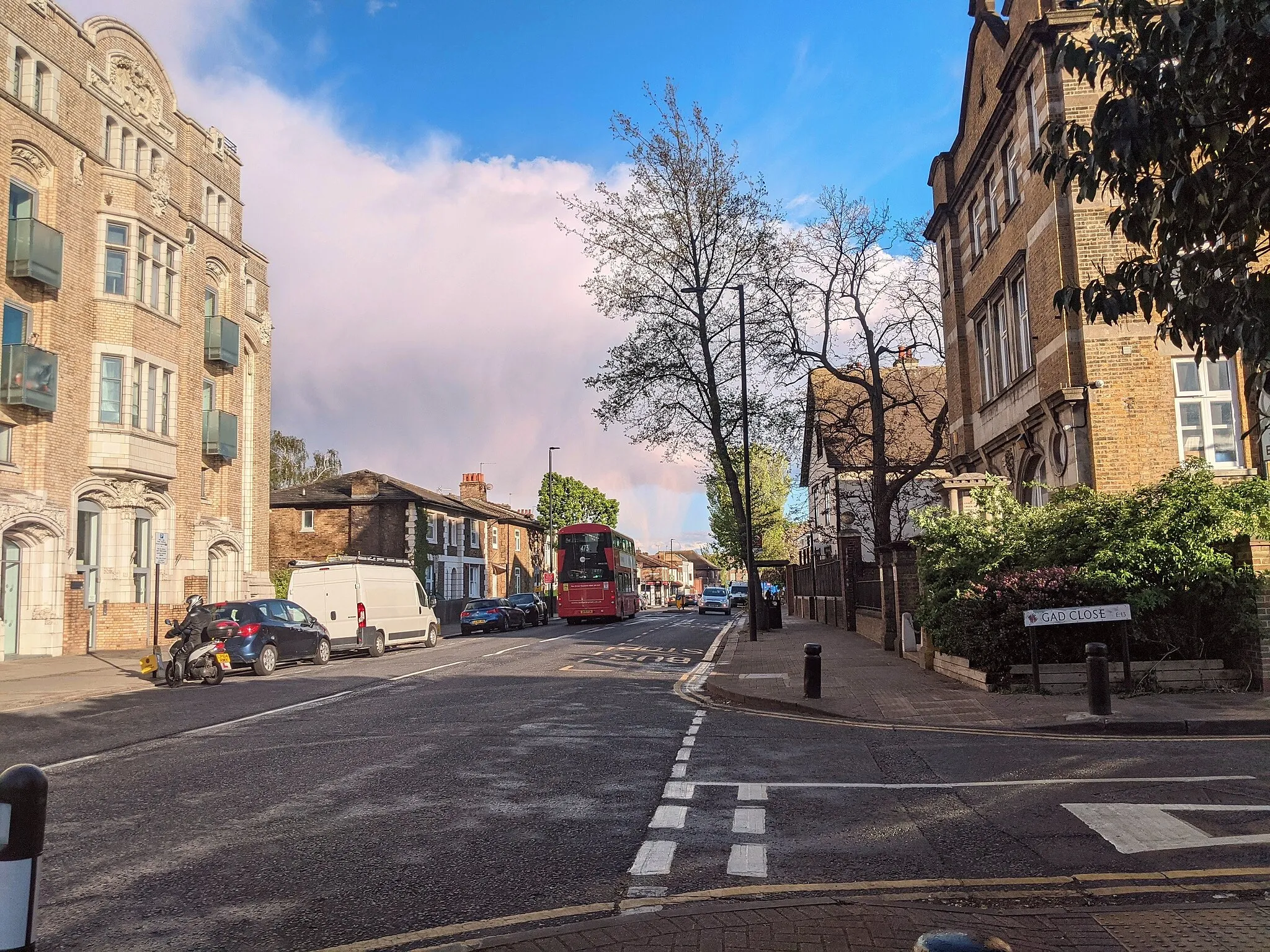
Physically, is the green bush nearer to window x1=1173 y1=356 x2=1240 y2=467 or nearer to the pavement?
the pavement

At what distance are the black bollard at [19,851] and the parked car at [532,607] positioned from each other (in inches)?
1601

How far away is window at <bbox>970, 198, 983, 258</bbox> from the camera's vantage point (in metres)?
24.2

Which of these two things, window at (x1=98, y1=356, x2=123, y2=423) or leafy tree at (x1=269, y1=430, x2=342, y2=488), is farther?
leafy tree at (x1=269, y1=430, x2=342, y2=488)

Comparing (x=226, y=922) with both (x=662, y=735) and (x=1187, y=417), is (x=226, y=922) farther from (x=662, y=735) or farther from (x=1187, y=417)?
(x=1187, y=417)

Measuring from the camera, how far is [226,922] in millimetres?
4398

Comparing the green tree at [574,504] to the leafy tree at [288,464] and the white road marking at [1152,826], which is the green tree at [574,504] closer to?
the leafy tree at [288,464]

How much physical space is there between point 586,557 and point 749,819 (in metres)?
37.2

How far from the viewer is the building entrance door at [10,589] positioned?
22.5 m

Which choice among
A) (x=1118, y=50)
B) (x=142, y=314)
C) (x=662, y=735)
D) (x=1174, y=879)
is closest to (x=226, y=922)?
(x=1174, y=879)

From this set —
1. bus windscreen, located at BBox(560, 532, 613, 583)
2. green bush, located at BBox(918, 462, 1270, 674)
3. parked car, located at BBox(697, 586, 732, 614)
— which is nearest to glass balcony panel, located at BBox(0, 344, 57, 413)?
green bush, located at BBox(918, 462, 1270, 674)

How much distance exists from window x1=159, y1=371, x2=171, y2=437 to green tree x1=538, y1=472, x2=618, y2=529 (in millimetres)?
53200

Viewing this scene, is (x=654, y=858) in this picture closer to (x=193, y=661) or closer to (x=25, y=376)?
(x=193, y=661)

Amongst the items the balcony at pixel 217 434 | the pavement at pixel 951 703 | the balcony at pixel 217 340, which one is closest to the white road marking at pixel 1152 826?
the pavement at pixel 951 703

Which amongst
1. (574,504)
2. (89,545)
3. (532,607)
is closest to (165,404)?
(89,545)
